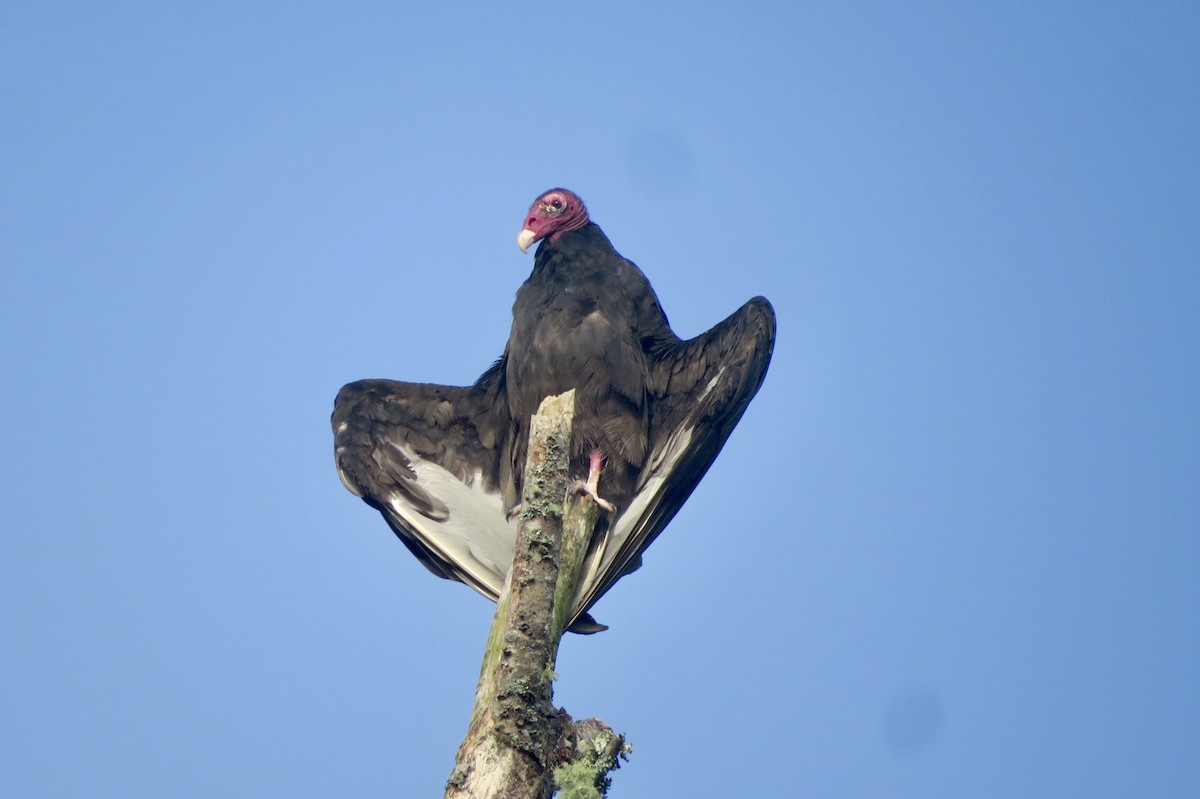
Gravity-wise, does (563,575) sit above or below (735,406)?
below

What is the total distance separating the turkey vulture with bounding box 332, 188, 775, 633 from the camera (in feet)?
15.1

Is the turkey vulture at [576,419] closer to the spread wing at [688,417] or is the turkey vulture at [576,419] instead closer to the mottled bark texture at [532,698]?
the spread wing at [688,417]

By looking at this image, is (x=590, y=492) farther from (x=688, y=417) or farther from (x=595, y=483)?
(x=688, y=417)

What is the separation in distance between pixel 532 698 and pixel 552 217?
3.13 metres

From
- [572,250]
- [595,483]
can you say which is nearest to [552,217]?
[572,250]

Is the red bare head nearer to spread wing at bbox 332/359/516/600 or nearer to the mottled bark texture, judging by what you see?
spread wing at bbox 332/359/516/600

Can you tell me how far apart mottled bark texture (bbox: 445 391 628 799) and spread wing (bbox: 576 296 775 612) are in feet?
2.64

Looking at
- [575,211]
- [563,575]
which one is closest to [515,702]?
[563,575]

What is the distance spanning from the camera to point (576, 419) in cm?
480

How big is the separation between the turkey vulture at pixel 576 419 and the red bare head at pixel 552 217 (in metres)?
0.03

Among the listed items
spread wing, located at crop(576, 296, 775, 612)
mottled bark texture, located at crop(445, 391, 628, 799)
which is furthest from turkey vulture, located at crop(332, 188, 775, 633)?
mottled bark texture, located at crop(445, 391, 628, 799)

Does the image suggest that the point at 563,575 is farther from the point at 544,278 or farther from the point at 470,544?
the point at 544,278

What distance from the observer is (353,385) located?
550cm

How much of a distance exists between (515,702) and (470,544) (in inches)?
76.2
